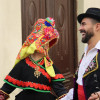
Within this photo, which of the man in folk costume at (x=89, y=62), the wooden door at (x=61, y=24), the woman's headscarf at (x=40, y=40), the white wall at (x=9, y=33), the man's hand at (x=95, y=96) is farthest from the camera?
the wooden door at (x=61, y=24)

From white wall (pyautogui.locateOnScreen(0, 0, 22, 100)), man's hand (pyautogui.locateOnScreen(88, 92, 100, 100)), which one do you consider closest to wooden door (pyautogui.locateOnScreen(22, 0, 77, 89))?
white wall (pyautogui.locateOnScreen(0, 0, 22, 100))

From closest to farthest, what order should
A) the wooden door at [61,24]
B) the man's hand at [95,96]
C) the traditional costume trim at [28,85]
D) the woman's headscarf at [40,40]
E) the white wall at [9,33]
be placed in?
1. the man's hand at [95,96]
2. the traditional costume trim at [28,85]
3. the woman's headscarf at [40,40]
4. the white wall at [9,33]
5. the wooden door at [61,24]

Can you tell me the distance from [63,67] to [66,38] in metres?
0.64

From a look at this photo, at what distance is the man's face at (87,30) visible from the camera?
2609 mm

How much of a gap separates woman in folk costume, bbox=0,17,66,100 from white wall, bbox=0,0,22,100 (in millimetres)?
870

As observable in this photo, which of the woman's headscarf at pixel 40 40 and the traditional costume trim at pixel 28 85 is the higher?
the woman's headscarf at pixel 40 40

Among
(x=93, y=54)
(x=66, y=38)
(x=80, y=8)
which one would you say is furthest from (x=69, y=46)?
(x=93, y=54)

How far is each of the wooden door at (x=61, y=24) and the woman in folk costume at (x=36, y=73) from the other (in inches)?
53.2

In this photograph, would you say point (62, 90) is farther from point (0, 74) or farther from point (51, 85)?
point (0, 74)

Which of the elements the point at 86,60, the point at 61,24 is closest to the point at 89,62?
the point at 86,60

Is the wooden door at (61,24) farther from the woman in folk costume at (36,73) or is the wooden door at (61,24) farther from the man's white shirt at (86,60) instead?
the man's white shirt at (86,60)

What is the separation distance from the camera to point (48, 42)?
3.39 metres

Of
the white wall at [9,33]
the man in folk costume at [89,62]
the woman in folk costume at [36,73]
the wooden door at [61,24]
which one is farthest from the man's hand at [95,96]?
the wooden door at [61,24]

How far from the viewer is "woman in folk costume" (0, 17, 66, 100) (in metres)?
3.20
